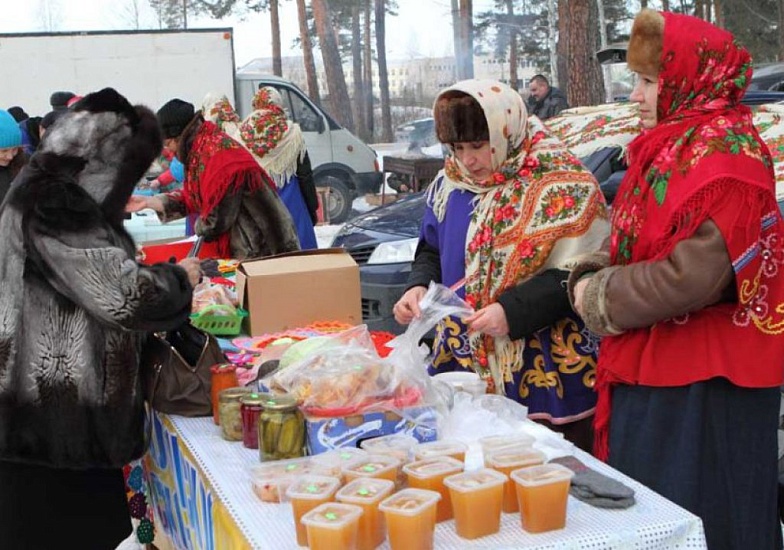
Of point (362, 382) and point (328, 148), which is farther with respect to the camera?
point (328, 148)

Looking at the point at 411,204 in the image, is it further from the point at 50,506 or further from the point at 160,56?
the point at 160,56

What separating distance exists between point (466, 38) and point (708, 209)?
26615 millimetres

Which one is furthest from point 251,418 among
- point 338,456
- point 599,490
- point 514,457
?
point 599,490

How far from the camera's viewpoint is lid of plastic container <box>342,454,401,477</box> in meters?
1.87

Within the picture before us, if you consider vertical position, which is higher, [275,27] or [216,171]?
[275,27]

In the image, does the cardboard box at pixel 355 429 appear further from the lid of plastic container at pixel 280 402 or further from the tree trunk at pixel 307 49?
the tree trunk at pixel 307 49

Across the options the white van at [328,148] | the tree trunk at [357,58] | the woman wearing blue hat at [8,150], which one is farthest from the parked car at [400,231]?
the tree trunk at [357,58]

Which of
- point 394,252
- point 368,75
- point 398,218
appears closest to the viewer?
point 394,252

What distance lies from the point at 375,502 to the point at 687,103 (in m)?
1.38

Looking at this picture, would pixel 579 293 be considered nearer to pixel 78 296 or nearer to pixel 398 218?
pixel 78 296

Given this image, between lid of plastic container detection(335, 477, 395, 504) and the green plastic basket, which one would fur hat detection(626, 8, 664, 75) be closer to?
lid of plastic container detection(335, 477, 395, 504)

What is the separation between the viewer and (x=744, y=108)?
2480 millimetres

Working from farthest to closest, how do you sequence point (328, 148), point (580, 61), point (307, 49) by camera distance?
point (307, 49) < point (328, 148) < point (580, 61)

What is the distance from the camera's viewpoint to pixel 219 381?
8.77 feet
